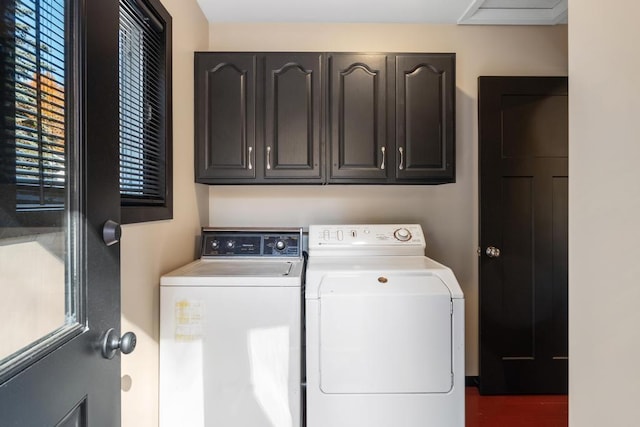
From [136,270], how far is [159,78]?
0.95 meters

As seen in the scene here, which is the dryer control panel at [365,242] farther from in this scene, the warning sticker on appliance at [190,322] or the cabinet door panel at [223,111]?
the warning sticker on appliance at [190,322]

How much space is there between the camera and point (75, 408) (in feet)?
2.33

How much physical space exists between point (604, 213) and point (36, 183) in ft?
4.39

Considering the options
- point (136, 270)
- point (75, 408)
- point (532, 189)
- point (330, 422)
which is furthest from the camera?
point (532, 189)

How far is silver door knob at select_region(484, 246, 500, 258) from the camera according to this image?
234cm

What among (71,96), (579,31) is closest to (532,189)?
(579,31)

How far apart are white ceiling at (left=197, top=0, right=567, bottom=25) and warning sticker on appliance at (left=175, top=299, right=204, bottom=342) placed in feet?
6.18

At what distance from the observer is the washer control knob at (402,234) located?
2.16 m

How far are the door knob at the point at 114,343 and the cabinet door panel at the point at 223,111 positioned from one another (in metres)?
1.36

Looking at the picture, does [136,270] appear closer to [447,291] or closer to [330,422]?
[330,422]

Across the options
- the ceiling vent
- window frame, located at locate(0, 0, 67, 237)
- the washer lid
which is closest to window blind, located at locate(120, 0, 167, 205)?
the washer lid

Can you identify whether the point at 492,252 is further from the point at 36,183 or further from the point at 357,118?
the point at 36,183

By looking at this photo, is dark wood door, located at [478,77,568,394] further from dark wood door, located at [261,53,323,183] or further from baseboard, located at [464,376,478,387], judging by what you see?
dark wood door, located at [261,53,323,183]

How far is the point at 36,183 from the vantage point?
66 centimetres
